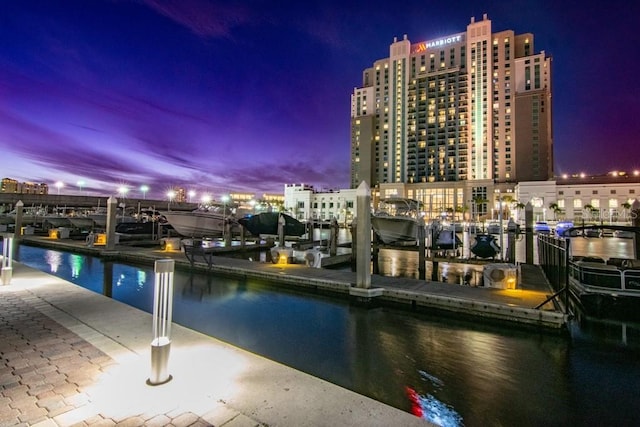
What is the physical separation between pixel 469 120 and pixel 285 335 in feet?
392

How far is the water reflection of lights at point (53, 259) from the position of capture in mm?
17219

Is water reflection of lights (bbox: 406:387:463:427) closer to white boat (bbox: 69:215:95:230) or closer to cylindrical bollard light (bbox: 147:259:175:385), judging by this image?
cylindrical bollard light (bbox: 147:259:175:385)

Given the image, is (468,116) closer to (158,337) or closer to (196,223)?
(196,223)

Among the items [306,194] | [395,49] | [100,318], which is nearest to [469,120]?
[395,49]

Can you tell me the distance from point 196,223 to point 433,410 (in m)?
26.4

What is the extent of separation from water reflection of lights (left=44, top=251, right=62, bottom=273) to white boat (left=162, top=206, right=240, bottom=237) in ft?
25.4

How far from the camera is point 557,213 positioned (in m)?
85.4

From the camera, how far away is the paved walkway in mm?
3152

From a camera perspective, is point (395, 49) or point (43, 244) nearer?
point (43, 244)

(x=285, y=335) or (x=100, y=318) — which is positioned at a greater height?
(x=100, y=318)

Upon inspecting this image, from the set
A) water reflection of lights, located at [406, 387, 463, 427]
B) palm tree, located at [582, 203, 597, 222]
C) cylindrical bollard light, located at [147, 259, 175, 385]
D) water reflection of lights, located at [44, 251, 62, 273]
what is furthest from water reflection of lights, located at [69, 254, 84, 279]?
palm tree, located at [582, 203, 597, 222]

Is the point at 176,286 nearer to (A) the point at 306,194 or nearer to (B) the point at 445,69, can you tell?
(A) the point at 306,194

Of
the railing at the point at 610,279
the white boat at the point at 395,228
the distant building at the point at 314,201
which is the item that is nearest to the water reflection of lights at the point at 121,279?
the white boat at the point at 395,228

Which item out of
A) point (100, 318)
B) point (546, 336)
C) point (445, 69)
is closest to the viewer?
point (100, 318)
